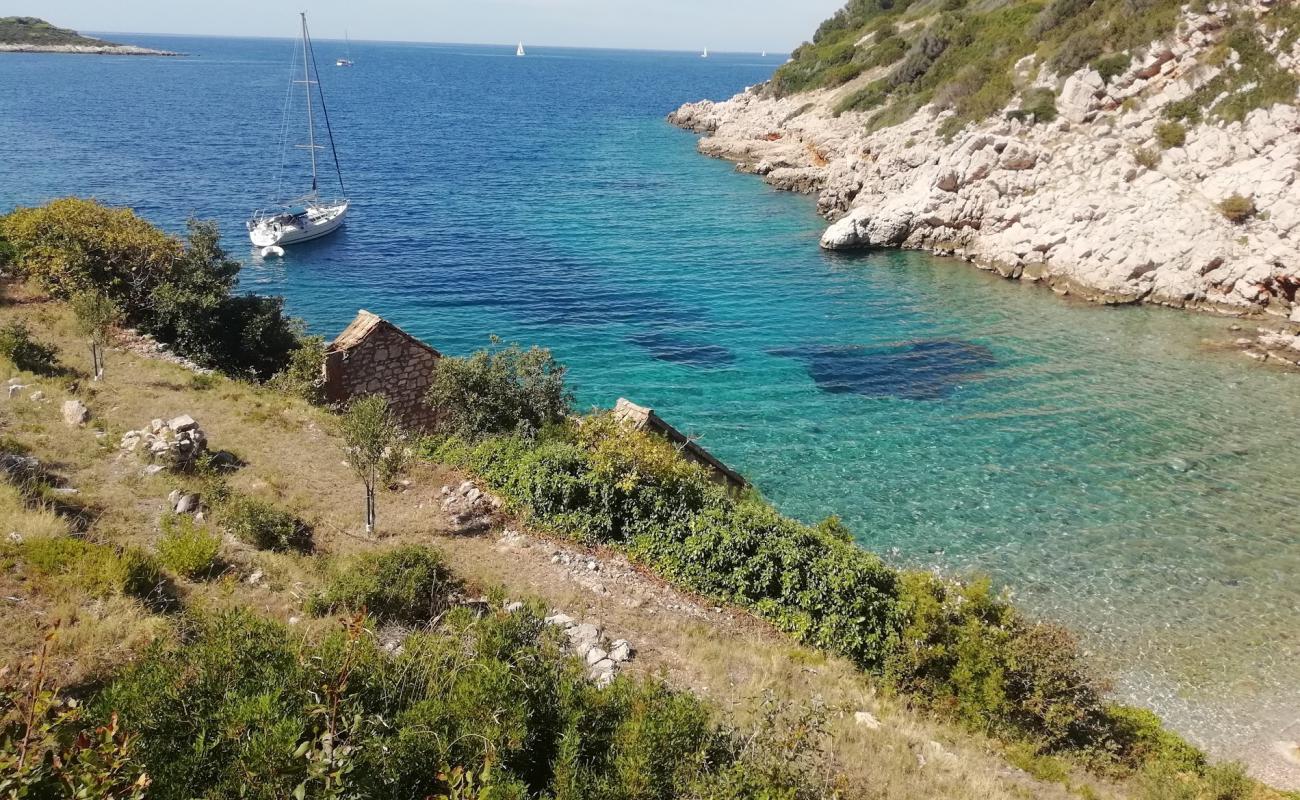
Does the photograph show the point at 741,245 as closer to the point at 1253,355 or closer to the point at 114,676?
the point at 1253,355

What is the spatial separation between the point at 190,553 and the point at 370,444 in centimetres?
416

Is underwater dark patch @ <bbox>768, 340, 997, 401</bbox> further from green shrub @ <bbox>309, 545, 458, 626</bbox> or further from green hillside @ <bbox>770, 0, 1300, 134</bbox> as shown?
green hillside @ <bbox>770, 0, 1300, 134</bbox>

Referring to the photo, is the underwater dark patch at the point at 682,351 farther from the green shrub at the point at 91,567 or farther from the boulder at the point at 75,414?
the green shrub at the point at 91,567

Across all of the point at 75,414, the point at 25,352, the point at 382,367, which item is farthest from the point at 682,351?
the point at 25,352

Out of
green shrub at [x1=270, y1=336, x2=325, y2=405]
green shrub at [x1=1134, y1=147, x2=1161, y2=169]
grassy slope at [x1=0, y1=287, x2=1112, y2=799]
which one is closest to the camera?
grassy slope at [x1=0, y1=287, x2=1112, y2=799]

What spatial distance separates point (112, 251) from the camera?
93.6ft

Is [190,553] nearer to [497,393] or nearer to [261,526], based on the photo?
[261,526]

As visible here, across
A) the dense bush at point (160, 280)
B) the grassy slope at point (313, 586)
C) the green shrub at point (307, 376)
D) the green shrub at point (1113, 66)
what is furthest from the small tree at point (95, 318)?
the green shrub at point (1113, 66)

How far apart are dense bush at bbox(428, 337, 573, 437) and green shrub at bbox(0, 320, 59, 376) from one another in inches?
456

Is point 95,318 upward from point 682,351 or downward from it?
upward

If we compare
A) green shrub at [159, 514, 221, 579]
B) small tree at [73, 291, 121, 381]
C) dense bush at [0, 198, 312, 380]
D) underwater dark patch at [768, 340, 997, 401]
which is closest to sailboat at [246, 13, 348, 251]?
dense bush at [0, 198, 312, 380]

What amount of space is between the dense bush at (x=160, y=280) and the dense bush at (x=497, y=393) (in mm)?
9598

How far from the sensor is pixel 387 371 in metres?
24.2

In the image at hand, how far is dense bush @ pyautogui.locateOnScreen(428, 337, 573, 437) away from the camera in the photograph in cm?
2258
